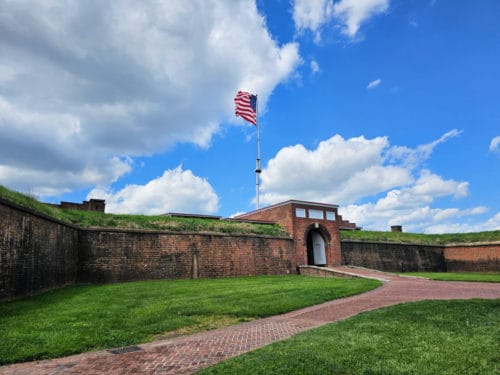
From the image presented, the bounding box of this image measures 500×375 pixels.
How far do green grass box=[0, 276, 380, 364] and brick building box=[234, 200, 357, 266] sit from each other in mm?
10177

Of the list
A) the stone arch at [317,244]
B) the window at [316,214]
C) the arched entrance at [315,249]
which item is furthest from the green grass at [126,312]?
the arched entrance at [315,249]

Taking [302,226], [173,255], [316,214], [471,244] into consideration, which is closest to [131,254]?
[173,255]

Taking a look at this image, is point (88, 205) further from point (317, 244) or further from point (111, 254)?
point (317, 244)

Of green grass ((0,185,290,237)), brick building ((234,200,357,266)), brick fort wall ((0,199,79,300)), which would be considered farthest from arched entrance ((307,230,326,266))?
brick fort wall ((0,199,79,300))

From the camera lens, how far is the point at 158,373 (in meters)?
5.35

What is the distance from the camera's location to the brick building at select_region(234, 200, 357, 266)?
82.5ft

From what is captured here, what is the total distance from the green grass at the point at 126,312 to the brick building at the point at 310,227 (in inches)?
401

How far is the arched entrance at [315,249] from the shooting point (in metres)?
26.9

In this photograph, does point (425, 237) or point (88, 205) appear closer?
point (88, 205)

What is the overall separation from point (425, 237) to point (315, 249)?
1340 cm

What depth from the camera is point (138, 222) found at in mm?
19219

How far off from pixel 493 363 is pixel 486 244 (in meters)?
30.8

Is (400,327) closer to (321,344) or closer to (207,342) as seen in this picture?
(321,344)

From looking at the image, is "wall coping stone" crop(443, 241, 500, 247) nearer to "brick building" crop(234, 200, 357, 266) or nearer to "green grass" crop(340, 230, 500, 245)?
"green grass" crop(340, 230, 500, 245)
